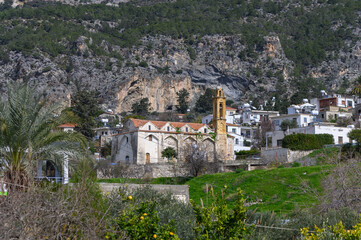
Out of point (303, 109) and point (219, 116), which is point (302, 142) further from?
point (303, 109)

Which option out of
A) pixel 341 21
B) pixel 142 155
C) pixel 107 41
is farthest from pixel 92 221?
pixel 341 21

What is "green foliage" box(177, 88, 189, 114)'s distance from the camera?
104188 mm

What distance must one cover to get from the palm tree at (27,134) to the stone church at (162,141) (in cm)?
3565

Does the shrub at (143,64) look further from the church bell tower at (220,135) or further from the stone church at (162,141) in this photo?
the stone church at (162,141)

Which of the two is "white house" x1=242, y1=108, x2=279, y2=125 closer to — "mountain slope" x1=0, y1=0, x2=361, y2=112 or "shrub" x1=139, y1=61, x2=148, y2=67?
"mountain slope" x1=0, y1=0, x2=361, y2=112

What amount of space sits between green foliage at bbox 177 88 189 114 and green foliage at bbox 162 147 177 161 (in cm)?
5086

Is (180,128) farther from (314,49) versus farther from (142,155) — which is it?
(314,49)

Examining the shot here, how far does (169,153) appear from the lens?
52969mm

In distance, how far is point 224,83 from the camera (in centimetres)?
11400

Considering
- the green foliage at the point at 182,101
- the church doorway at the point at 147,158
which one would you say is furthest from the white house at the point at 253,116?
the church doorway at the point at 147,158

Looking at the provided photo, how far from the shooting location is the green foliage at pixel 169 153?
173 ft

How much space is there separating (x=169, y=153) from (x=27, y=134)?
1509 inches

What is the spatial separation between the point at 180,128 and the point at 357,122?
21783 millimetres

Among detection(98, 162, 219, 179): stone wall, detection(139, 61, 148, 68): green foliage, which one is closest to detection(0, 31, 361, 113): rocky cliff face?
detection(139, 61, 148, 68): green foliage
